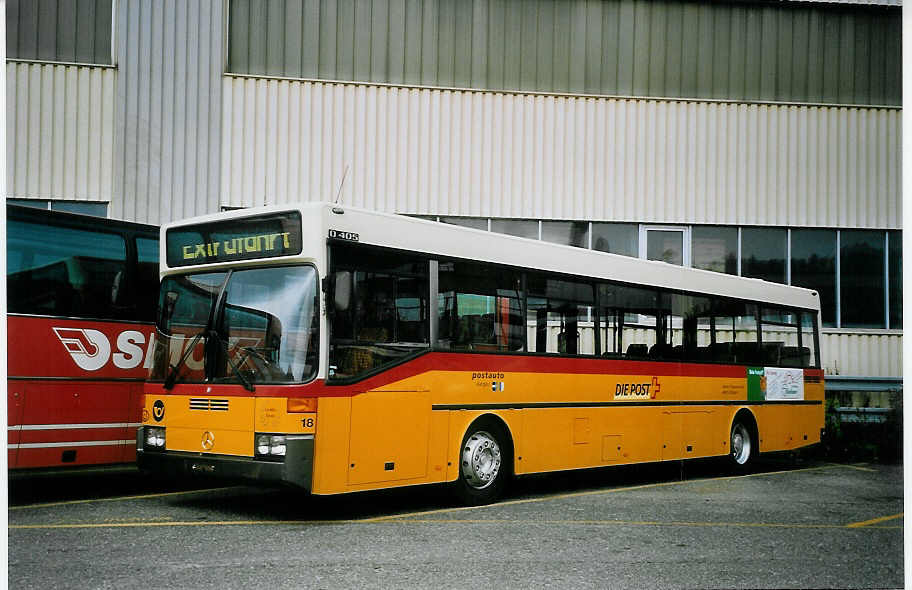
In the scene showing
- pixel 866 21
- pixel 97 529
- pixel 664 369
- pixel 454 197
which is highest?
pixel 866 21

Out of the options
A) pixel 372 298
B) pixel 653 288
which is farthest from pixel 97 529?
pixel 653 288

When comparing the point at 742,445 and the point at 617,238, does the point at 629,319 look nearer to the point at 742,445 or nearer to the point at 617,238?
the point at 742,445

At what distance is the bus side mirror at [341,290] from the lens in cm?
877

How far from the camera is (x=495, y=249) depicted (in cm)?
1059

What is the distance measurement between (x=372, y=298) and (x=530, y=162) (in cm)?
662

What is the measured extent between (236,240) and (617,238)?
27.7ft

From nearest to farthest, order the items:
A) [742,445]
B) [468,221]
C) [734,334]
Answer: [734,334]
[742,445]
[468,221]

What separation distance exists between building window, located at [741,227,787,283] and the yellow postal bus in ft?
13.4

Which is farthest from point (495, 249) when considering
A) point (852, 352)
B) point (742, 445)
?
point (852, 352)

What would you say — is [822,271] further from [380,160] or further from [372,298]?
[372,298]

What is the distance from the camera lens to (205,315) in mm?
9250

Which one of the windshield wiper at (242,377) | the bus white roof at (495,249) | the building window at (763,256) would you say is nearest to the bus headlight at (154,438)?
the windshield wiper at (242,377)

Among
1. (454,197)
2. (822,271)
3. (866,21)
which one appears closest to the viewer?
(866,21)

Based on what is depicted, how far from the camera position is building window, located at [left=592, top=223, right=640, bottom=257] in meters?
16.4
